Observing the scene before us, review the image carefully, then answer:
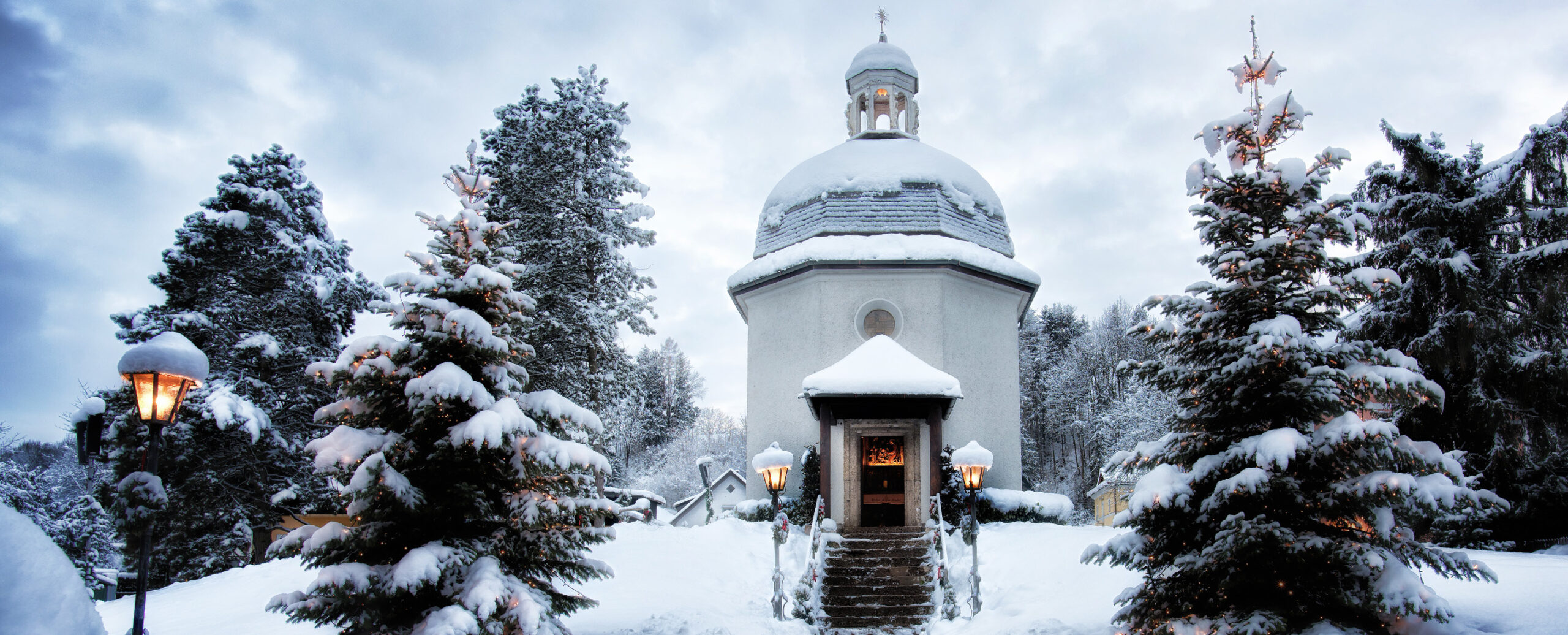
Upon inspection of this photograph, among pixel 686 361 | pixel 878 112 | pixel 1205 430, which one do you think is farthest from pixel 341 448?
pixel 686 361

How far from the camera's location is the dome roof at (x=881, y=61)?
2189 centimetres

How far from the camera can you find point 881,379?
14.6 meters

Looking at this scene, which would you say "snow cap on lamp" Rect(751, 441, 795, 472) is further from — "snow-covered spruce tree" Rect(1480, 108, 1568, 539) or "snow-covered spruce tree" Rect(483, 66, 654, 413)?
"snow-covered spruce tree" Rect(1480, 108, 1568, 539)

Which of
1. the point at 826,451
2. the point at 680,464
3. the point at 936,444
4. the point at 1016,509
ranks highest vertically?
the point at 936,444

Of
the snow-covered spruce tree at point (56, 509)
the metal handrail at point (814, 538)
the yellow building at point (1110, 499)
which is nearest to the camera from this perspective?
the metal handrail at point (814, 538)

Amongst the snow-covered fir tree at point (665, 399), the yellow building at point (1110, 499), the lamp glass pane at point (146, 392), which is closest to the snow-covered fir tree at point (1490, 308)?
the yellow building at point (1110, 499)

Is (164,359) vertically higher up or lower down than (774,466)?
higher up

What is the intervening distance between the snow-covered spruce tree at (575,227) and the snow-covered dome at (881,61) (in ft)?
24.4

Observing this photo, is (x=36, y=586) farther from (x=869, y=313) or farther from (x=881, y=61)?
(x=881, y=61)

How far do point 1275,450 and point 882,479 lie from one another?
34.4ft

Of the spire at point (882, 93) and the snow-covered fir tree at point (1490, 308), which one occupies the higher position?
the spire at point (882, 93)

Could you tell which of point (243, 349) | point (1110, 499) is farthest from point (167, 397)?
point (1110, 499)

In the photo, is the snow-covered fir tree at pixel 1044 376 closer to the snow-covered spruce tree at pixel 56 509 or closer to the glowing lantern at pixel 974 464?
the glowing lantern at pixel 974 464

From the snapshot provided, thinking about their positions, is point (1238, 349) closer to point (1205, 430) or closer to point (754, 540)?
point (1205, 430)
